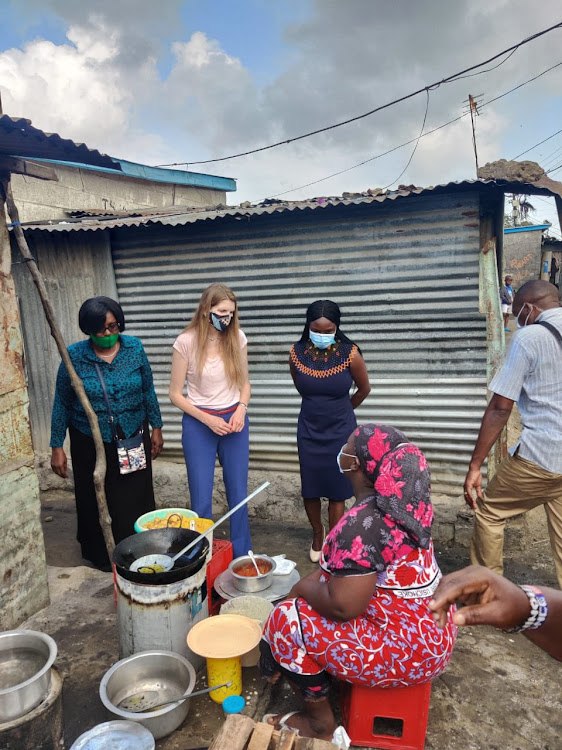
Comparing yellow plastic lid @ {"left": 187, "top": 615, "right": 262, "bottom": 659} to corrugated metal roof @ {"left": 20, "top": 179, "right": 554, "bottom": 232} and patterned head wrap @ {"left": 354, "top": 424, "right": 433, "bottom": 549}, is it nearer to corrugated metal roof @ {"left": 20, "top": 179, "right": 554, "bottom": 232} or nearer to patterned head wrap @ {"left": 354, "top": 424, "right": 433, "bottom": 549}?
patterned head wrap @ {"left": 354, "top": 424, "right": 433, "bottom": 549}

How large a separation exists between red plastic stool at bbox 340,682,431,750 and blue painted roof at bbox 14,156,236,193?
918 centimetres

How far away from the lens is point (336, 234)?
4.85 metres

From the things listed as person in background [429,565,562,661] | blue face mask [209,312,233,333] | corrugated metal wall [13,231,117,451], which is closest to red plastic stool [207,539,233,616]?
blue face mask [209,312,233,333]

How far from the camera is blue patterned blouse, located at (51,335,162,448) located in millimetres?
3779

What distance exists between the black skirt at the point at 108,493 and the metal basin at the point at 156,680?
144 centimetres

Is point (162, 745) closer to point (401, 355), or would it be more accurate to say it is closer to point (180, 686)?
point (180, 686)

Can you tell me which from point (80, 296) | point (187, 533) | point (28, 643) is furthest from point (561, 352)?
point (80, 296)

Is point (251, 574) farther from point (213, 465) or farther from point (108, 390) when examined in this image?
point (108, 390)

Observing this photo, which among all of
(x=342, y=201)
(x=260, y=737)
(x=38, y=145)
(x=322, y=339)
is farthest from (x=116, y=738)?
(x=342, y=201)

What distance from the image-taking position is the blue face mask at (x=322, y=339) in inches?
151

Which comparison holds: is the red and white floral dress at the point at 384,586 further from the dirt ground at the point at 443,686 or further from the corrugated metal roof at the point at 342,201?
the corrugated metal roof at the point at 342,201

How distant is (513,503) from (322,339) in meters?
1.71

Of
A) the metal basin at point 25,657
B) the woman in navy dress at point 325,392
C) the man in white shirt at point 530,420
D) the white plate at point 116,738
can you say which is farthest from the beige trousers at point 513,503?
the metal basin at point 25,657

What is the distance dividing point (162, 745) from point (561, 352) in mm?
3019
